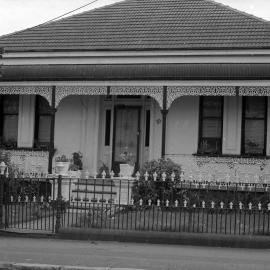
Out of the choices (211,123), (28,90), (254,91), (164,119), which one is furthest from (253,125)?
(28,90)

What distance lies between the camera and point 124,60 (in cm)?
1836

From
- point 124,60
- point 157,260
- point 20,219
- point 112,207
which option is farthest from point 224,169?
point 157,260

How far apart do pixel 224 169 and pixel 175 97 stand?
2.46 metres

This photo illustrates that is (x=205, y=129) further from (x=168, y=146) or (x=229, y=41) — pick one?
(x=229, y=41)

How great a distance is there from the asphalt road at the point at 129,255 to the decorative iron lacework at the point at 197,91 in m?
6.41

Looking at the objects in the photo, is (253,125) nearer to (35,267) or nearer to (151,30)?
(151,30)

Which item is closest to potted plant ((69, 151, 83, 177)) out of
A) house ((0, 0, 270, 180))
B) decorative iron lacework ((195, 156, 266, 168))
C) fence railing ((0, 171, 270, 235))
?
house ((0, 0, 270, 180))

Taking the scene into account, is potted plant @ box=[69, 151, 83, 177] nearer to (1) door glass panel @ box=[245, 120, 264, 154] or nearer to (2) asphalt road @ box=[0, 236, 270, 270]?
(1) door glass panel @ box=[245, 120, 264, 154]

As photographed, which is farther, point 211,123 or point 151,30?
point 151,30

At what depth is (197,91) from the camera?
17141 mm

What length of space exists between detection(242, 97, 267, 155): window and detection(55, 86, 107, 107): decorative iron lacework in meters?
4.23

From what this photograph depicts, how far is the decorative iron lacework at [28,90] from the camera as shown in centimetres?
1842

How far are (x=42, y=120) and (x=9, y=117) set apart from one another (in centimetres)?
116

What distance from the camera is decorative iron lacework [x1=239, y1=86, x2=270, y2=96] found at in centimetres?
1678
